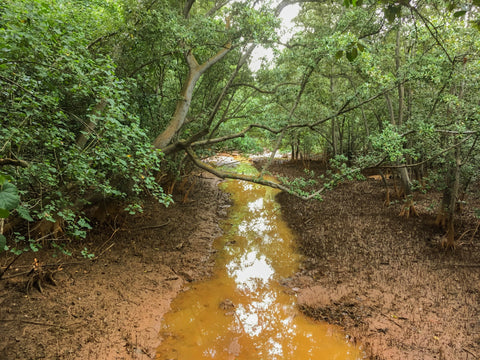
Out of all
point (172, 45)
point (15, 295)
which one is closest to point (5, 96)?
point (15, 295)

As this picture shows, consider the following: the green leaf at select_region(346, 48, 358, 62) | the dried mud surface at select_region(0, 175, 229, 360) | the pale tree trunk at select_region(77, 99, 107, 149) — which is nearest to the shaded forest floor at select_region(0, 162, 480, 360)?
the dried mud surface at select_region(0, 175, 229, 360)

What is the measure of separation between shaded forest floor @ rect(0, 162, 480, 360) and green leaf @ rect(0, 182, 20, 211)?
13.7 ft

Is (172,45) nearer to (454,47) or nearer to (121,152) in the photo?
(121,152)

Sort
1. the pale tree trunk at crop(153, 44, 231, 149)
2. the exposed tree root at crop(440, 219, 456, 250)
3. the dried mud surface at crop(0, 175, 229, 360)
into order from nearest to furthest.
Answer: the dried mud surface at crop(0, 175, 229, 360) < the exposed tree root at crop(440, 219, 456, 250) < the pale tree trunk at crop(153, 44, 231, 149)

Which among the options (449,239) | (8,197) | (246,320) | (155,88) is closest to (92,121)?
(8,197)

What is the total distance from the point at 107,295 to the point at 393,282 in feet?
23.0

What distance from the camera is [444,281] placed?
7117 mm

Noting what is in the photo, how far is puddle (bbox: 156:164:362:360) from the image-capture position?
5.43 m

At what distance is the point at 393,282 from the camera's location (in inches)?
287

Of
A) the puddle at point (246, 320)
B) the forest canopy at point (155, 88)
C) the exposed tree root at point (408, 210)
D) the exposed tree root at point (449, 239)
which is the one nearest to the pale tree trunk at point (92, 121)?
the forest canopy at point (155, 88)

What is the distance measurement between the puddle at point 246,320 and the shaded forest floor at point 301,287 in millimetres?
353

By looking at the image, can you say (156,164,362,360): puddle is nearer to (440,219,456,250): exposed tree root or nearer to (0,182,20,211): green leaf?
(440,219,456,250): exposed tree root

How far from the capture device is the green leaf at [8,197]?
4.53 feet

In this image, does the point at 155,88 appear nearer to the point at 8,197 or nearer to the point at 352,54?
the point at 352,54
